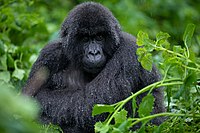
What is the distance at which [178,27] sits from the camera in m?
9.60

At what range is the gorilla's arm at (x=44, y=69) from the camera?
357 cm

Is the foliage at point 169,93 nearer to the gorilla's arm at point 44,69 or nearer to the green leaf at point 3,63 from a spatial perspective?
the gorilla's arm at point 44,69

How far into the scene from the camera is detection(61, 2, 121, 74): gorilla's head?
333cm

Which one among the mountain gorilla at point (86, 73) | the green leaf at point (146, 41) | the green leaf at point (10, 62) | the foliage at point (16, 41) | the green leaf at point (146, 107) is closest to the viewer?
the green leaf at point (146, 107)

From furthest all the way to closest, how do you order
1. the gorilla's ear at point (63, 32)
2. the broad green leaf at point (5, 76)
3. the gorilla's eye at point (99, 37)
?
the broad green leaf at point (5, 76)
the gorilla's ear at point (63, 32)
the gorilla's eye at point (99, 37)

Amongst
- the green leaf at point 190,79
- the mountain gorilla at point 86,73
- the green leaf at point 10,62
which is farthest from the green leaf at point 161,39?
the green leaf at point 10,62

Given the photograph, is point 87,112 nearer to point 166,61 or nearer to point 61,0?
point 166,61

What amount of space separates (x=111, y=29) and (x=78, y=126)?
0.73 metres

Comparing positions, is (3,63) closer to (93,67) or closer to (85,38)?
(85,38)

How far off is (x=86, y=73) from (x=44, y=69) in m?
0.32

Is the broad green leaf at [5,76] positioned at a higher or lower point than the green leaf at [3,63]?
lower

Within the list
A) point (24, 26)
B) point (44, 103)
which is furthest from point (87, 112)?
point (24, 26)

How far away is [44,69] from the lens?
3590 mm

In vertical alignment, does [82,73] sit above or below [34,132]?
below
